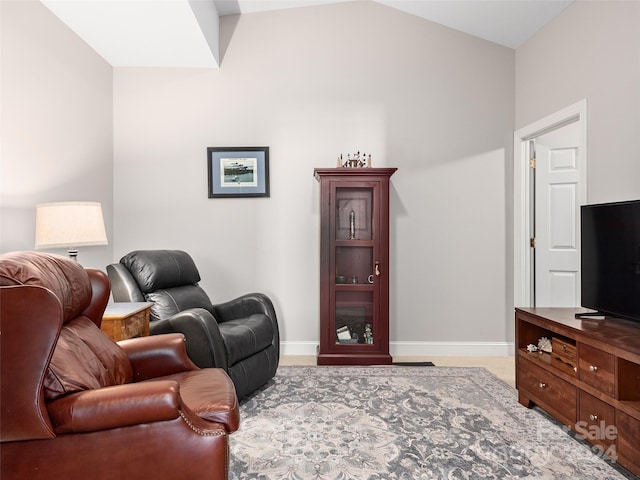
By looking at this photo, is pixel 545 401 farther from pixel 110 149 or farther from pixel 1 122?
pixel 110 149

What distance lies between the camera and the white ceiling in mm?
2744

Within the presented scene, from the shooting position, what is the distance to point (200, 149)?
3674 mm

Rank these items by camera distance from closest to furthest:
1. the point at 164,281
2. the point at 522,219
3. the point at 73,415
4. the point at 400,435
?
1. the point at 73,415
2. the point at 400,435
3. the point at 164,281
4. the point at 522,219

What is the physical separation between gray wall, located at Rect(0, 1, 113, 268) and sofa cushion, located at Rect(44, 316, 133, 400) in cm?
116

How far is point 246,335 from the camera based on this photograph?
102 inches

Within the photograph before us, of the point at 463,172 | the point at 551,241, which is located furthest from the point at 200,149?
the point at 551,241

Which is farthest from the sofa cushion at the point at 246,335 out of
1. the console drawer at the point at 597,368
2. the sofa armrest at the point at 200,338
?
the console drawer at the point at 597,368

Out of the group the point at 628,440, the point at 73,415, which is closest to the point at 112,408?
the point at 73,415

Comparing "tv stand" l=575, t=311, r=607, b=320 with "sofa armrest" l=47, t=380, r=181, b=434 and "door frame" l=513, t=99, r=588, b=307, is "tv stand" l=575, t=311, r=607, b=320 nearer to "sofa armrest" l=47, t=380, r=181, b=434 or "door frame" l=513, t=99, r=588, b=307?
"door frame" l=513, t=99, r=588, b=307

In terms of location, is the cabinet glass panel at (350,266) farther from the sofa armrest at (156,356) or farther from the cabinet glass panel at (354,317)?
the sofa armrest at (156,356)

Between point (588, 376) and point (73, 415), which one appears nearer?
point (73, 415)

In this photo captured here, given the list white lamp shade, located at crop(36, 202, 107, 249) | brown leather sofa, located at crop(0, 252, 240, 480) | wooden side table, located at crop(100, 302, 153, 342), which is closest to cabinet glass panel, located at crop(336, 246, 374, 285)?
wooden side table, located at crop(100, 302, 153, 342)

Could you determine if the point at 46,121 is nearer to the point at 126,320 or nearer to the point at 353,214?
the point at 126,320

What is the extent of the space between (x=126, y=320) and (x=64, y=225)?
2.14 feet
